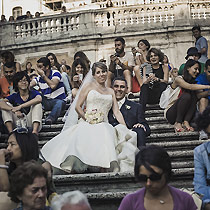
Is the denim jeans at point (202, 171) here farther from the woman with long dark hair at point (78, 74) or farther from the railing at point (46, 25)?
the railing at point (46, 25)

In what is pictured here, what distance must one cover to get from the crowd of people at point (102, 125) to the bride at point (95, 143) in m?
0.01

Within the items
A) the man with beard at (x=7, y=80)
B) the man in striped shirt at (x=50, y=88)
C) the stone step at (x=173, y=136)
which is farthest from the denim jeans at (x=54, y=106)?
the stone step at (x=173, y=136)

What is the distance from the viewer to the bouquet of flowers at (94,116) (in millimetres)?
7921

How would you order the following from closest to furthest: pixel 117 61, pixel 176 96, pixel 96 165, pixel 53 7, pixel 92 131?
pixel 96 165 < pixel 92 131 < pixel 176 96 < pixel 117 61 < pixel 53 7

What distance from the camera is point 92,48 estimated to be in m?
20.3

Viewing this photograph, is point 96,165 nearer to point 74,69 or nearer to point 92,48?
point 74,69

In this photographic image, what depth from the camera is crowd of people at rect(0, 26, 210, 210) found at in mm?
4438

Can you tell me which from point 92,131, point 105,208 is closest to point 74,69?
point 92,131

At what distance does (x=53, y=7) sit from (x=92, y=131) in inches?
1250

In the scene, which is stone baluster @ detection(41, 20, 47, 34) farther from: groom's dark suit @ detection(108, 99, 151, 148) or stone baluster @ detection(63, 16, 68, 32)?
groom's dark suit @ detection(108, 99, 151, 148)

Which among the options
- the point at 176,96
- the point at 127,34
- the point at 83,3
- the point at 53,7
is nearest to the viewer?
the point at 176,96

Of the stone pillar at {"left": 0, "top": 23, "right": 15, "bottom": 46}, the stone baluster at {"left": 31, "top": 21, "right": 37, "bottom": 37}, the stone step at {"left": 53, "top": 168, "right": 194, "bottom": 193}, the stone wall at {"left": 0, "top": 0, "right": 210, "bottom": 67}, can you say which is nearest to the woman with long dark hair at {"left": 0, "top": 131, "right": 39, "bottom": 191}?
the stone step at {"left": 53, "top": 168, "right": 194, "bottom": 193}

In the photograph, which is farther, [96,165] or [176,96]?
[176,96]

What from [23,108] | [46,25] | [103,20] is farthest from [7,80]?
[46,25]
